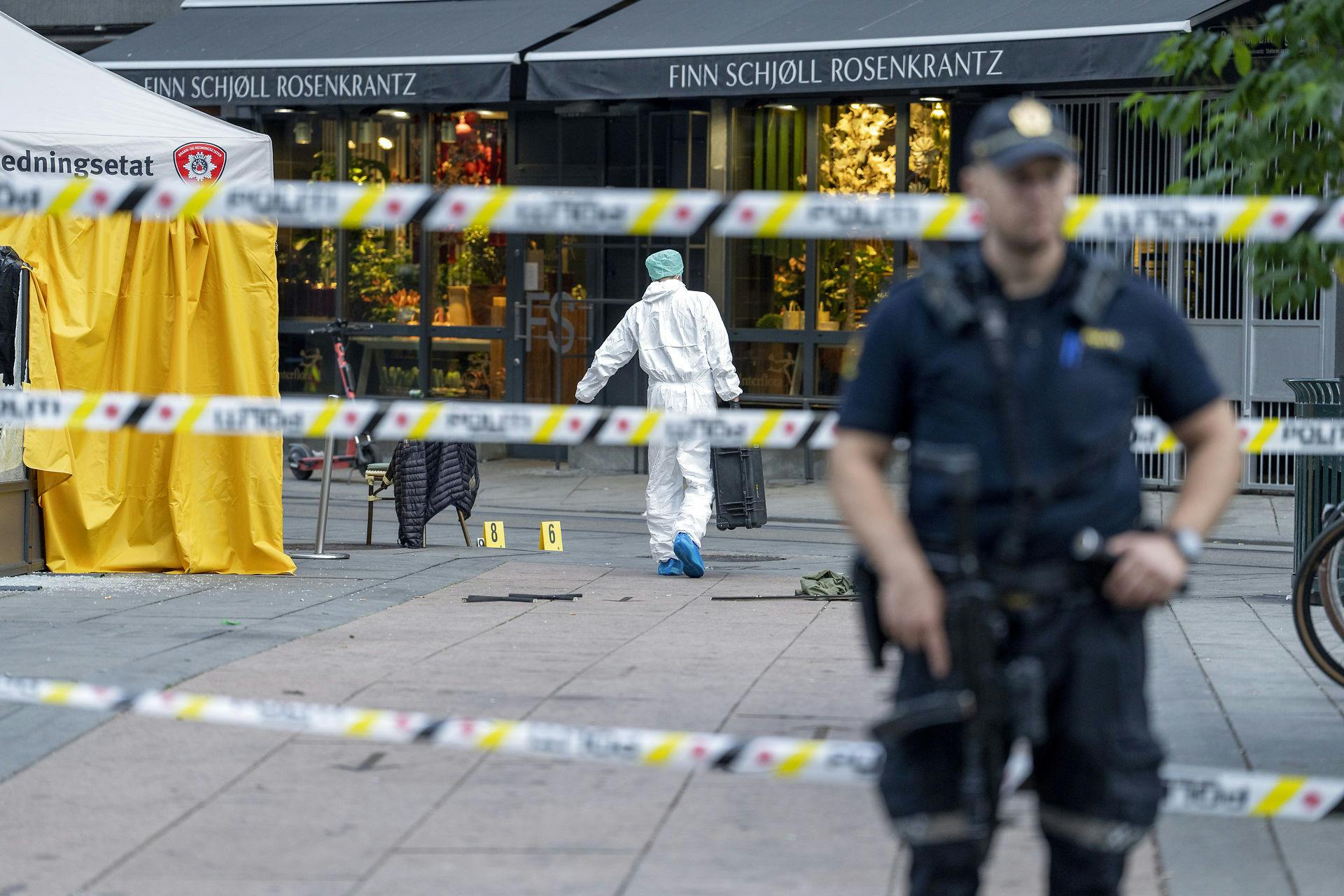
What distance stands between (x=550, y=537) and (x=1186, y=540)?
26.8 feet

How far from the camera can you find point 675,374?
1009 centimetres

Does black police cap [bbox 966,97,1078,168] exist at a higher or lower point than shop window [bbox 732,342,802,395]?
higher

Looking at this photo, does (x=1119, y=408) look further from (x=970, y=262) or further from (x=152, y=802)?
(x=152, y=802)

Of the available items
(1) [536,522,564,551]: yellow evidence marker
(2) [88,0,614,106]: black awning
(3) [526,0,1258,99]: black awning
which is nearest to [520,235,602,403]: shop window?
(2) [88,0,614,106]: black awning

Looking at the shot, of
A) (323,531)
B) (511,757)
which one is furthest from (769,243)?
(511,757)

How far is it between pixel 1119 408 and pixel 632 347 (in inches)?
288

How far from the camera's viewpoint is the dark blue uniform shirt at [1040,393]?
3035 mm

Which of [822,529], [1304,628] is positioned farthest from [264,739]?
[822,529]

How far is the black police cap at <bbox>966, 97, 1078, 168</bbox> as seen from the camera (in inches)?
117

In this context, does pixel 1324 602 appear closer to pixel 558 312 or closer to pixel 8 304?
pixel 8 304

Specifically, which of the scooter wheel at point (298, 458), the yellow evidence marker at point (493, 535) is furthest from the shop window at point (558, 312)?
the yellow evidence marker at point (493, 535)

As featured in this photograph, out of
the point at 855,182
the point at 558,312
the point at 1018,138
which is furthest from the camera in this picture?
the point at 558,312

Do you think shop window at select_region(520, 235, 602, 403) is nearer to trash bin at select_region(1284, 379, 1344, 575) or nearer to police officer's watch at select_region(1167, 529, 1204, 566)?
trash bin at select_region(1284, 379, 1344, 575)

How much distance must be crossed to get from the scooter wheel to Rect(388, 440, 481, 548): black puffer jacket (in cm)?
506
